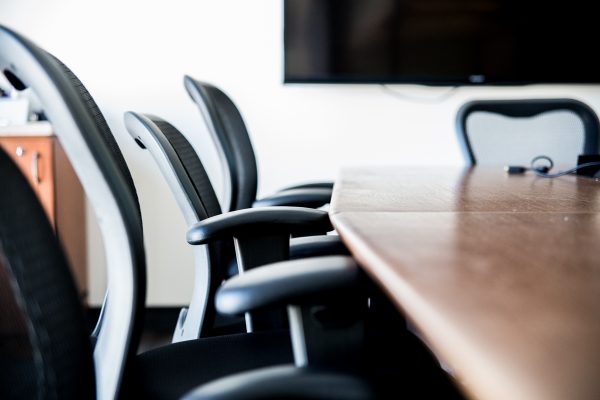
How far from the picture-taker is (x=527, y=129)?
7.64ft

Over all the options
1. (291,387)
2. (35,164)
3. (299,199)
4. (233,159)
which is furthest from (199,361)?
(35,164)

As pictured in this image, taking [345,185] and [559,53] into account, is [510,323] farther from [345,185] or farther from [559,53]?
[559,53]

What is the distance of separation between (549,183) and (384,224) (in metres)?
0.91

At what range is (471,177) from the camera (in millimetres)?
1732

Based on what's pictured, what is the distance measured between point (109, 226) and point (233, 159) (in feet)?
4.22

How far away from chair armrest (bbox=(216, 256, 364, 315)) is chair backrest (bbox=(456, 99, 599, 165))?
5.90ft

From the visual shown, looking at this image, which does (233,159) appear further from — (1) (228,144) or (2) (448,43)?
(2) (448,43)

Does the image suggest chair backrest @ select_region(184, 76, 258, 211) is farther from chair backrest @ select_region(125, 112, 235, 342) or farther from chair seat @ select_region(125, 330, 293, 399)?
chair seat @ select_region(125, 330, 293, 399)

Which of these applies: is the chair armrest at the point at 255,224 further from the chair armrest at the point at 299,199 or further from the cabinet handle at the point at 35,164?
the cabinet handle at the point at 35,164

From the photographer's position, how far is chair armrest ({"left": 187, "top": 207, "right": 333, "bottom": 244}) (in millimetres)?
1023

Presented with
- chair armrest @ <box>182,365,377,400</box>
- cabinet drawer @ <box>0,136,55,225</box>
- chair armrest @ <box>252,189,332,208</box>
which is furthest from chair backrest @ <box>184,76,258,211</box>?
chair armrest @ <box>182,365,377,400</box>

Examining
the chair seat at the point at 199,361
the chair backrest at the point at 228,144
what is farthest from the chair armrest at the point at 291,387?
the chair backrest at the point at 228,144

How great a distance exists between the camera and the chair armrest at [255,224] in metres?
1.02

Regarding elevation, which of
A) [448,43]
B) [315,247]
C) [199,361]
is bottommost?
[199,361]
